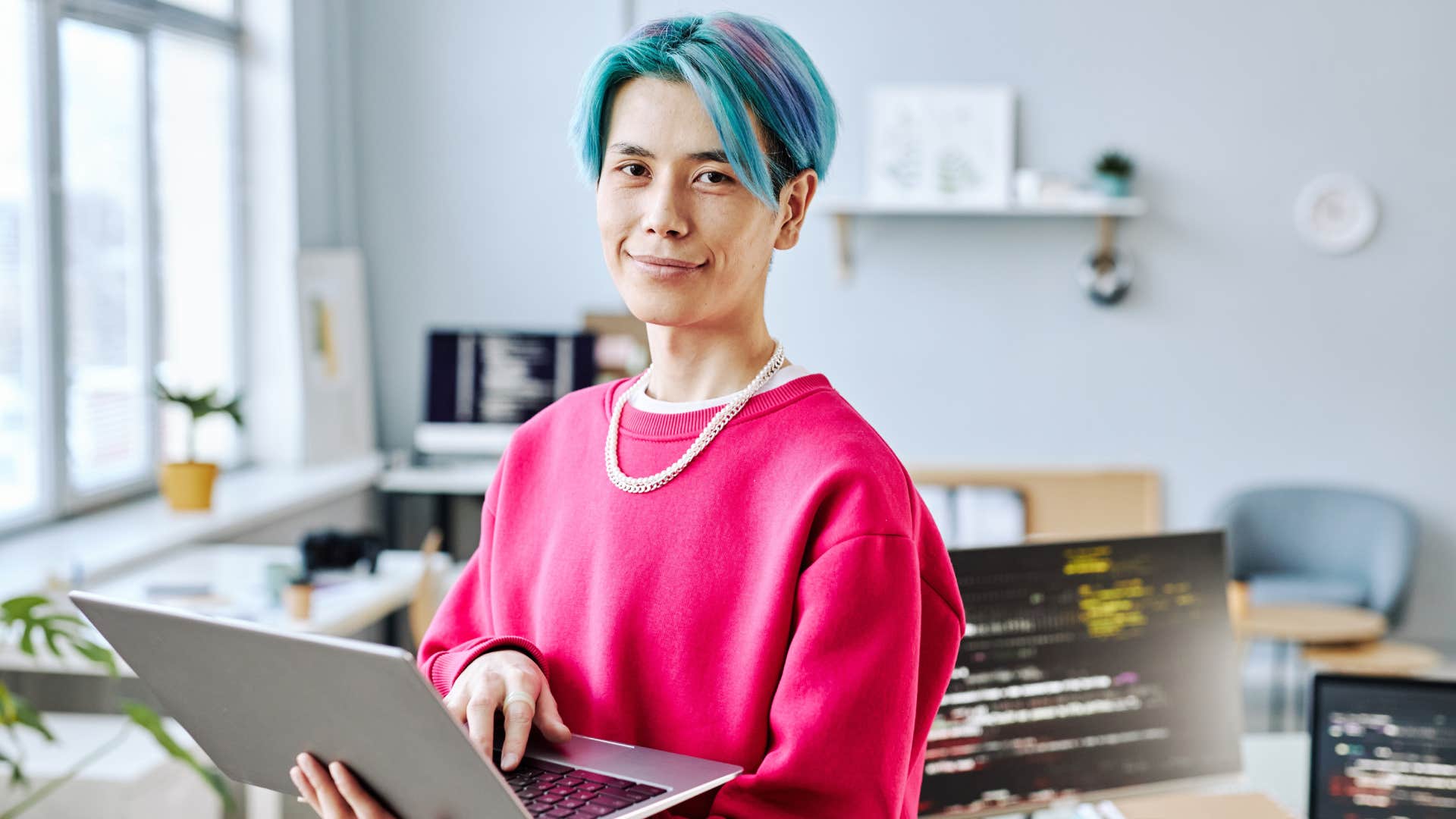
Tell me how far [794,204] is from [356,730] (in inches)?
18.3

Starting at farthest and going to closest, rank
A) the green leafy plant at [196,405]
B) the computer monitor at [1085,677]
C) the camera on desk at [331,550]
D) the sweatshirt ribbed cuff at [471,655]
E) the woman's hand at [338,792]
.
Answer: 1. the green leafy plant at [196,405]
2. the camera on desk at [331,550]
3. the computer monitor at [1085,677]
4. the sweatshirt ribbed cuff at [471,655]
5. the woman's hand at [338,792]

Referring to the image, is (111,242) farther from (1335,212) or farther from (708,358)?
(1335,212)

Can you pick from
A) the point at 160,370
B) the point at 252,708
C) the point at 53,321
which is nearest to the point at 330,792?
the point at 252,708

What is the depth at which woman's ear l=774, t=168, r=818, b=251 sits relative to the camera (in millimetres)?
938

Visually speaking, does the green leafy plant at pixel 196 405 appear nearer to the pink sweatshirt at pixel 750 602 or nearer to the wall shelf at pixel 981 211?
the wall shelf at pixel 981 211

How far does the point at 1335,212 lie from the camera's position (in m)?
5.02

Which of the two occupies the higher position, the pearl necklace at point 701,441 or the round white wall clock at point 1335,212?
the round white wall clock at point 1335,212

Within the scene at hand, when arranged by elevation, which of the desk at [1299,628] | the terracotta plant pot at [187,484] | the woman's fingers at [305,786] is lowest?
the desk at [1299,628]

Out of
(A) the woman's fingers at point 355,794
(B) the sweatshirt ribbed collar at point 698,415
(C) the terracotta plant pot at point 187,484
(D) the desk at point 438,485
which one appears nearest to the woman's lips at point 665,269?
(B) the sweatshirt ribbed collar at point 698,415

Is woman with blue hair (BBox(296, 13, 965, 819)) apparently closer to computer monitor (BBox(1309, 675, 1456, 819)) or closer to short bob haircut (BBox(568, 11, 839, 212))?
short bob haircut (BBox(568, 11, 839, 212))

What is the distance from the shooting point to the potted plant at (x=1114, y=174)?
4.92 meters

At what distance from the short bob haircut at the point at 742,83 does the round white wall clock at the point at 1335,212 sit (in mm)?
4621

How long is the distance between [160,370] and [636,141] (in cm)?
387

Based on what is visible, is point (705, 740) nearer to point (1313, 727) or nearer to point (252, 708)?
point (252, 708)
